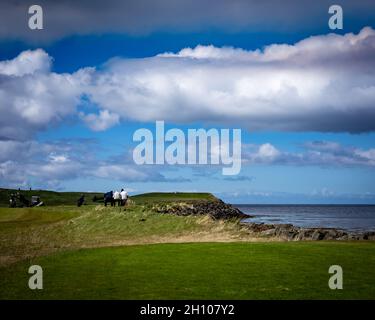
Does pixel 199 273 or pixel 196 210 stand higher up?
pixel 199 273

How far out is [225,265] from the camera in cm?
2441

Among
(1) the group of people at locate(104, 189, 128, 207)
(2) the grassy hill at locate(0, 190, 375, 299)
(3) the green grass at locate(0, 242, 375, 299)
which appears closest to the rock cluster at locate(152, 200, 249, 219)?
(1) the group of people at locate(104, 189, 128, 207)

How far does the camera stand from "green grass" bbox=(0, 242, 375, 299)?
58.7 ft

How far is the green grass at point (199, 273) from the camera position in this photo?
17906 mm

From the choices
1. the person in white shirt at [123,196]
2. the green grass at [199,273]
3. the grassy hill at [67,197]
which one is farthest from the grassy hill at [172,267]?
the grassy hill at [67,197]

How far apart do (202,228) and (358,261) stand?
24.1 metres

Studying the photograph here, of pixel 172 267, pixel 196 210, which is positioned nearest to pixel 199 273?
pixel 172 267

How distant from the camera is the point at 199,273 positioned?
2202 cm

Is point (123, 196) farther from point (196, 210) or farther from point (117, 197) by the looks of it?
point (196, 210)

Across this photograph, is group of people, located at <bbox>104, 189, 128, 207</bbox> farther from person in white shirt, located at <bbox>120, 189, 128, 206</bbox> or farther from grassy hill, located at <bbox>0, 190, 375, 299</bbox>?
grassy hill, located at <bbox>0, 190, 375, 299</bbox>

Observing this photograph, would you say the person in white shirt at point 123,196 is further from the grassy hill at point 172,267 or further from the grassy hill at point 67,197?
the grassy hill at point 67,197
